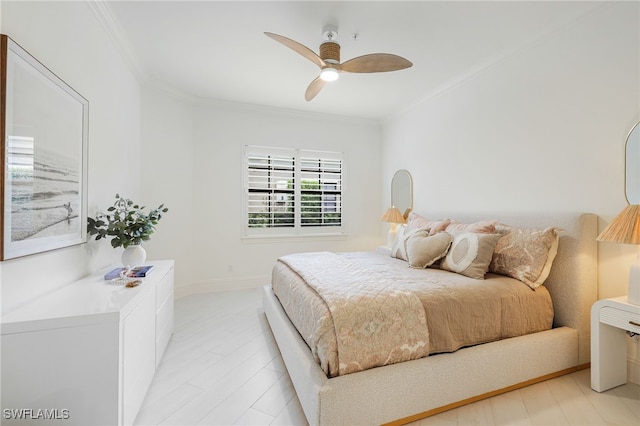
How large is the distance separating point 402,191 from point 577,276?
2.63 meters

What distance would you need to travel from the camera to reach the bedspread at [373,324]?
153 cm

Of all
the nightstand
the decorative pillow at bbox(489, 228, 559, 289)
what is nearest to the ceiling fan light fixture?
the decorative pillow at bbox(489, 228, 559, 289)

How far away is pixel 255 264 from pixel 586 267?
3.86m

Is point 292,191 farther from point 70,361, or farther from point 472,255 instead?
point 70,361

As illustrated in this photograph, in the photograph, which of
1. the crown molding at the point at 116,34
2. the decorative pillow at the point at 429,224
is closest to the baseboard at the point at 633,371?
the decorative pillow at the point at 429,224

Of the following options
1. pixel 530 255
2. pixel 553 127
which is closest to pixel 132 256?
pixel 530 255

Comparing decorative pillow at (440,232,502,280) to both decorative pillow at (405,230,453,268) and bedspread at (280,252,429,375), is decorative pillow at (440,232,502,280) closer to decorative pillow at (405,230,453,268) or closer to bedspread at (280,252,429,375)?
decorative pillow at (405,230,453,268)

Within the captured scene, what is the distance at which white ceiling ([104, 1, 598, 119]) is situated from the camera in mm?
2217

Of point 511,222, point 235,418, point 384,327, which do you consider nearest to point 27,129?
point 235,418

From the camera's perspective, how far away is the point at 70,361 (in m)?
1.29

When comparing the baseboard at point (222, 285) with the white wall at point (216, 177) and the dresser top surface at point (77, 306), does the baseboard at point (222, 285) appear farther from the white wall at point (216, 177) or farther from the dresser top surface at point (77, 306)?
the dresser top surface at point (77, 306)

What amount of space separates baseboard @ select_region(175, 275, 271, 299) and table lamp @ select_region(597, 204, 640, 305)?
12.9 ft

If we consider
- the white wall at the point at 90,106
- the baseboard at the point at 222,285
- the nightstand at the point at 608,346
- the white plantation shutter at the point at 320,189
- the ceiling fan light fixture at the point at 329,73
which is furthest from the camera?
the white plantation shutter at the point at 320,189

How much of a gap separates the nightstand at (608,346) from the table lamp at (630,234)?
94 millimetres
